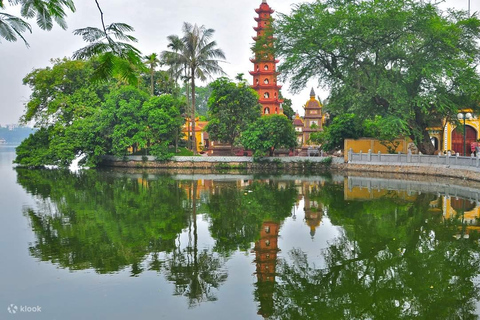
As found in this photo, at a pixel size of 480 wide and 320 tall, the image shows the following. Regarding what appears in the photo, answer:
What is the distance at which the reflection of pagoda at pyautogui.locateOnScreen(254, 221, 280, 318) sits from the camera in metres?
6.05

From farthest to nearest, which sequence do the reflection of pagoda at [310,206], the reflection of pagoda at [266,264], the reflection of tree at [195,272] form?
the reflection of pagoda at [310,206]
the reflection of tree at [195,272]
the reflection of pagoda at [266,264]

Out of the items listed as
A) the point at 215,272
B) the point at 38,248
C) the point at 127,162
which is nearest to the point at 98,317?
the point at 215,272

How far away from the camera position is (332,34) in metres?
24.2

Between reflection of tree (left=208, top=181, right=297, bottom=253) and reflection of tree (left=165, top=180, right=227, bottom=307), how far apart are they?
2.11 feet

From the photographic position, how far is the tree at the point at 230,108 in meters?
32.4

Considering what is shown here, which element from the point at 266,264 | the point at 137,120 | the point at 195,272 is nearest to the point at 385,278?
the point at 266,264

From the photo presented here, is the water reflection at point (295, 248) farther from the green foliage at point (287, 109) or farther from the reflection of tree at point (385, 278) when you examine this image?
the green foliage at point (287, 109)

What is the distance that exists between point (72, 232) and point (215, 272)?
15.4 feet

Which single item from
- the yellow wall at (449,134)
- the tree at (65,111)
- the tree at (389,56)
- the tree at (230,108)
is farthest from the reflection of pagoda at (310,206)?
the tree at (65,111)

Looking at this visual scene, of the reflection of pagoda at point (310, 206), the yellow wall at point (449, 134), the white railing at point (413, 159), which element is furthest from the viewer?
the yellow wall at point (449, 134)

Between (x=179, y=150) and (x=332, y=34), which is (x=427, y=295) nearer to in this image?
(x=332, y=34)

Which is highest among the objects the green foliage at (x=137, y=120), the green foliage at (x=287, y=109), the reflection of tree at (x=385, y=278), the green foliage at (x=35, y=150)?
the green foliage at (x=287, y=109)

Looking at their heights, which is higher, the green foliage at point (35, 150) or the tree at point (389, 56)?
the tree at point (389, 56)

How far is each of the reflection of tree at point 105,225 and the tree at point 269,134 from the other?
1162 cm
